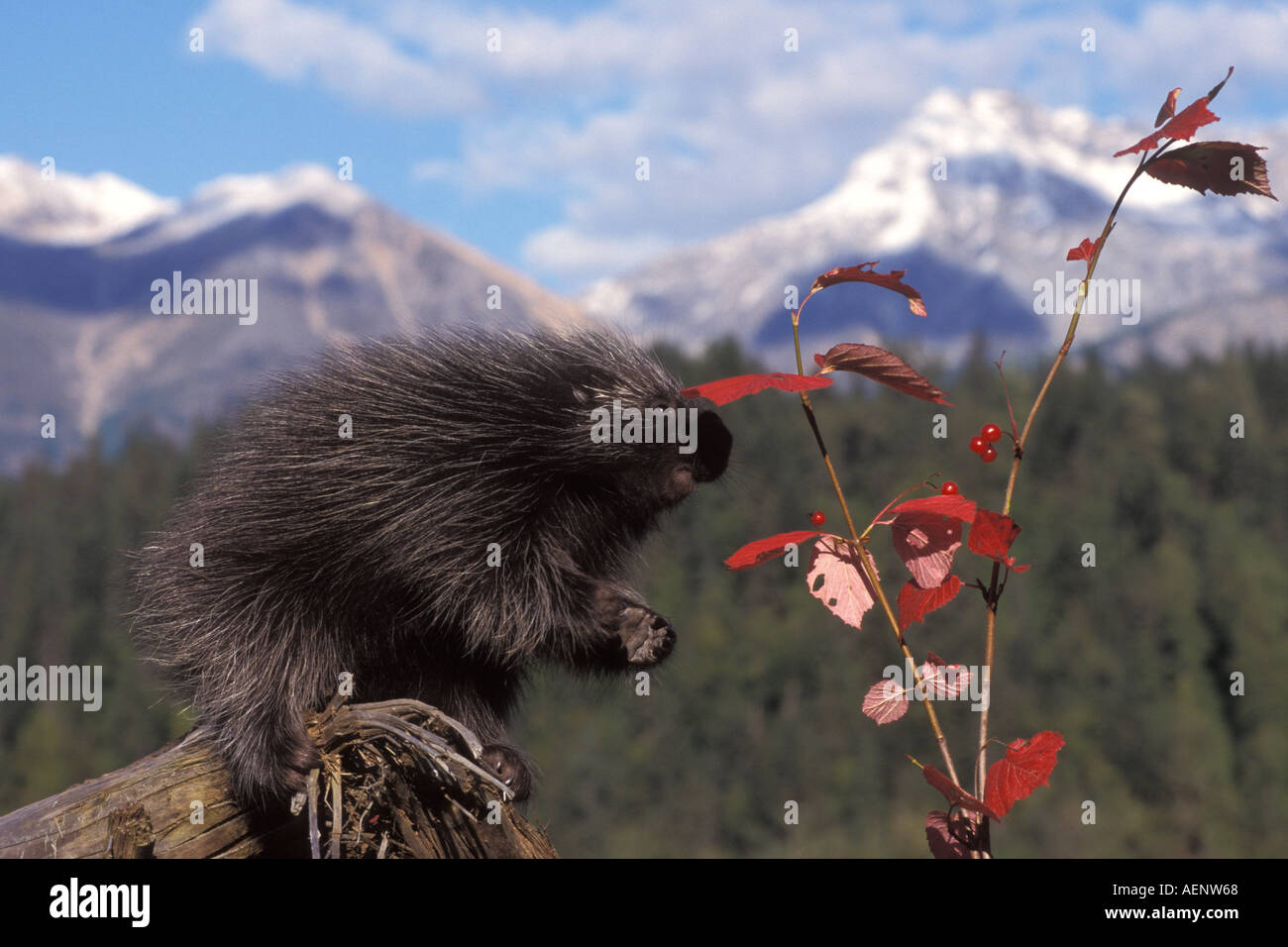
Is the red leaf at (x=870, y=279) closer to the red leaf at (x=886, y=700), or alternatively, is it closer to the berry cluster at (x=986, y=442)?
the berry cluster at (x=986, y=442)

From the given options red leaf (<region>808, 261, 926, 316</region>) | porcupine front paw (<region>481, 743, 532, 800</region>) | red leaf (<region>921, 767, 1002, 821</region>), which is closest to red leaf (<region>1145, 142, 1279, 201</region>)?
red leaf (<region>808, 261, 926, 316</region>)

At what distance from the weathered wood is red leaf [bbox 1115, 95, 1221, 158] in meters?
2.24

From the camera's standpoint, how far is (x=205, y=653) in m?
4.46

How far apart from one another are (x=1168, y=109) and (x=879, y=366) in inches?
28.2

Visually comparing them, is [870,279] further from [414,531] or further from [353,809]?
[353,809]

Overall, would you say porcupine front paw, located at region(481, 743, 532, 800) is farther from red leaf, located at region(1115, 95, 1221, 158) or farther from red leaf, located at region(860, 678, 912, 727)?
red leaf, located at region(1115, 95, 1221, 158)

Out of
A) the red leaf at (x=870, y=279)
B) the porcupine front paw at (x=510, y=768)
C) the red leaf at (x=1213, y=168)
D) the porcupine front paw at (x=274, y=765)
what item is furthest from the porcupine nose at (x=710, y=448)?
the red leaf at (x=1213, y=168)

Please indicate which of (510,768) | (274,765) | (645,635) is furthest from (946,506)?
(274,765)

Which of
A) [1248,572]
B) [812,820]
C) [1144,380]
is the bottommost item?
[812,820]

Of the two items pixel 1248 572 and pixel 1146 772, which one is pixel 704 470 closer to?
pixel 1146 772

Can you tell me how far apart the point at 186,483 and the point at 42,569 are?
411 feet

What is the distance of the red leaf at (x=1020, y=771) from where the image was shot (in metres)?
2.20
